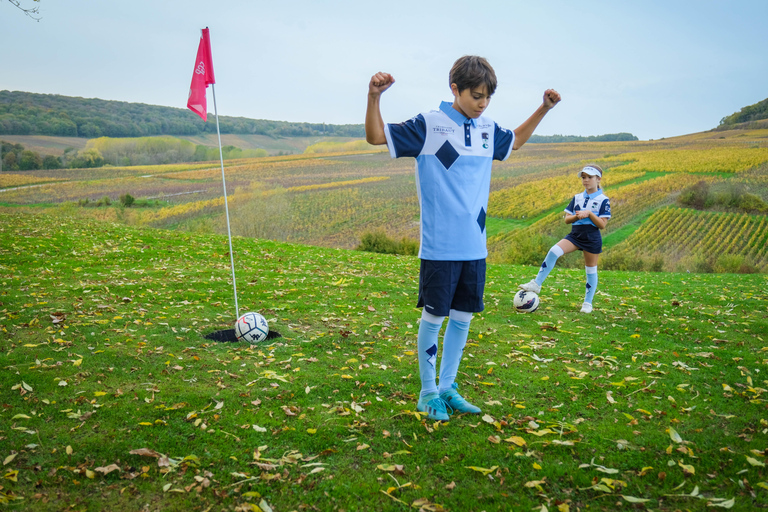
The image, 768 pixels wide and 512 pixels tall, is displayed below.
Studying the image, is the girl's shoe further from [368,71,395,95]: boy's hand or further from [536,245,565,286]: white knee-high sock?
[368,71,395,95]: boy's hand

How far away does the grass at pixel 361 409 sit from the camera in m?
3.04

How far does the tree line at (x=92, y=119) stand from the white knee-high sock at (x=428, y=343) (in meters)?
42.7

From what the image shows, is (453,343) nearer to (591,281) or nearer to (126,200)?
(591,281)

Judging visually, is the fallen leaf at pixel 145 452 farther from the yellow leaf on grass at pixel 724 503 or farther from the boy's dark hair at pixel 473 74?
the yellow leaf on grass at pixel 724 503

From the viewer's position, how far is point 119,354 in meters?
5.40

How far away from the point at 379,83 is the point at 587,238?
5615 mm

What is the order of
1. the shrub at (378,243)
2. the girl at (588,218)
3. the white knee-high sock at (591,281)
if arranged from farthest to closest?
the shrub at (378,243)
the white knee-high sock at (591,281)
the girl at (588,218)

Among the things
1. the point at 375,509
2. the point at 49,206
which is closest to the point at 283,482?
the point at 375,509

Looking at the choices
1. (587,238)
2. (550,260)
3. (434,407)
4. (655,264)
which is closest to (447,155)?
(434,407)

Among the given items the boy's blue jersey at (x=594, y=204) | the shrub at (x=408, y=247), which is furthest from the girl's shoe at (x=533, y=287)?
the shrub at (x=408, y=247)

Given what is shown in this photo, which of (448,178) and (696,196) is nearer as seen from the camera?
(448,178)

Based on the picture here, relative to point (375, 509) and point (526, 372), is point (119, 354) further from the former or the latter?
point (526, 372)

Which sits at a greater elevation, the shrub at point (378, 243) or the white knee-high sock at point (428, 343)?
the white knee-high sock at point (428, 343)

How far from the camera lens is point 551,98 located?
3822mm
